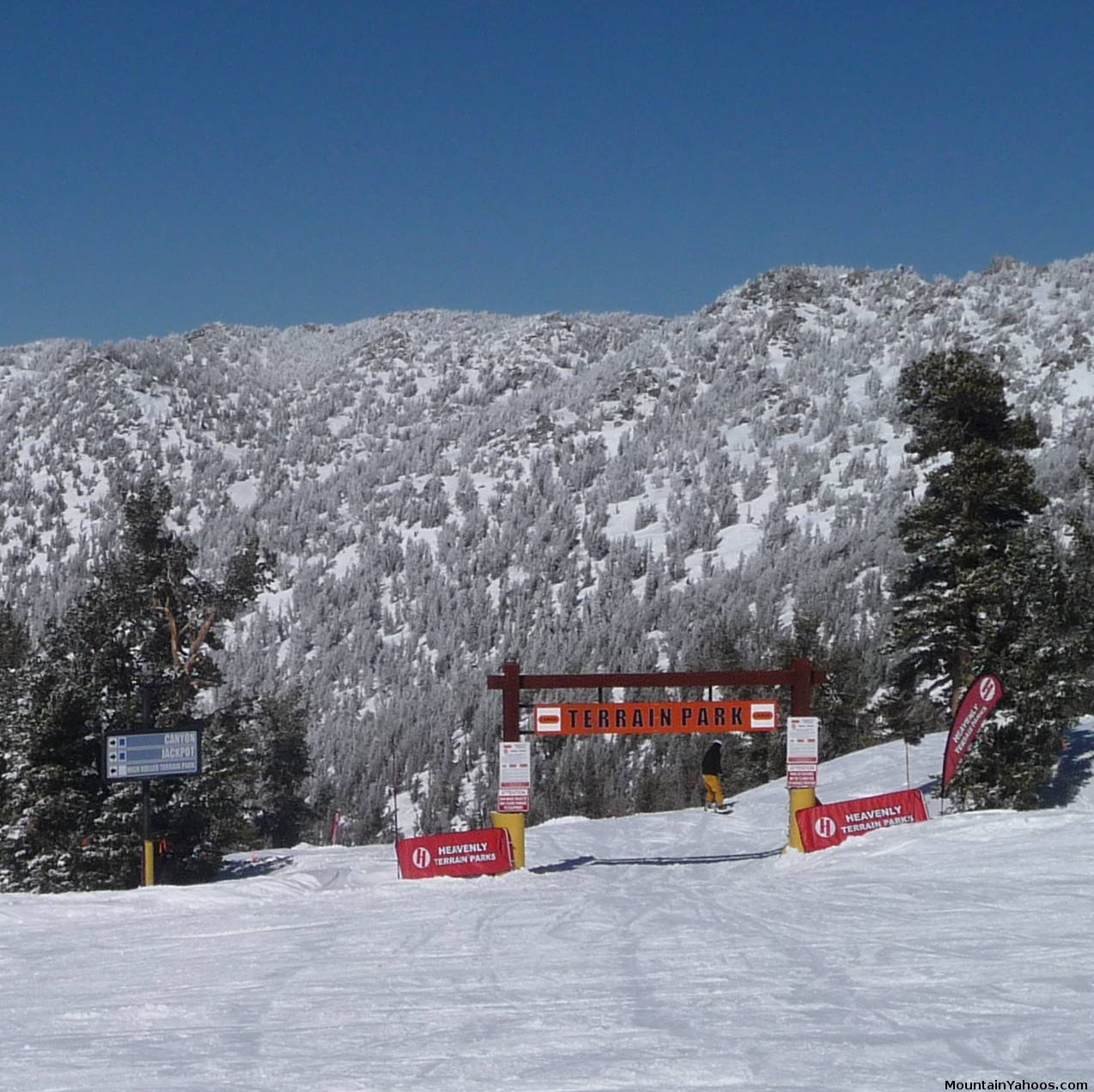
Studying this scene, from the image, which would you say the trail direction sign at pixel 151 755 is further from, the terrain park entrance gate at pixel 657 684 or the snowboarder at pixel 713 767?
the snowboarder at pixel 713 767

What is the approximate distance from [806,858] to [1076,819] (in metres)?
3.87

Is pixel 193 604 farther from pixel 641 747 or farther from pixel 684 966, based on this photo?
pixel 641 747

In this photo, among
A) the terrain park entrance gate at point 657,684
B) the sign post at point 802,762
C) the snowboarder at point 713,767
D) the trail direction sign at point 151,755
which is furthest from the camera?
the snowboarder at point 713,767

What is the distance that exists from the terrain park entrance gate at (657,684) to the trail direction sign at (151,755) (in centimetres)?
669

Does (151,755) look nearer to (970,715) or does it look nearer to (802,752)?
(802,752)

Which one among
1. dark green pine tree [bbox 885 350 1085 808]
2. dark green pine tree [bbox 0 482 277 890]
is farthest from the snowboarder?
dark green pine tree [bbox 0 482 277 890]

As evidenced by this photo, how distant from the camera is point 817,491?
590ft

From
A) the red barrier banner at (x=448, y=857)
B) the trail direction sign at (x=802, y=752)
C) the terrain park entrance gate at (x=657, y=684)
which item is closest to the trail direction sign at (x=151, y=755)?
the red barrier banner at (x=448, y=857)

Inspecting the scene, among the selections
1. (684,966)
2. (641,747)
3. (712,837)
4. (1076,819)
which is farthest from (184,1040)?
(641,747)

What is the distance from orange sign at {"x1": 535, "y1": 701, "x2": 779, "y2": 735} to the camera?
20.4 metres

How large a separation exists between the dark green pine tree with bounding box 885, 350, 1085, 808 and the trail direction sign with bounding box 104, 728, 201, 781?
1510cm

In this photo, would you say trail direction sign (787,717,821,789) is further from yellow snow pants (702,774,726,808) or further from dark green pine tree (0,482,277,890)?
dark green pine tree (0,482,277,890)

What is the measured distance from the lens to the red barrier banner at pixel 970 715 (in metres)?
21.0

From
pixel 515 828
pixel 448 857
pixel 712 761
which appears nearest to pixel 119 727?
pixel 448 857
